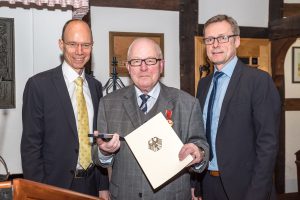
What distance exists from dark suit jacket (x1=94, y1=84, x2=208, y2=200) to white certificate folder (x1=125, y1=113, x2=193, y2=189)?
100 mm

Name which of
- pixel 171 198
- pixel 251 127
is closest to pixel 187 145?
pixel 171 198

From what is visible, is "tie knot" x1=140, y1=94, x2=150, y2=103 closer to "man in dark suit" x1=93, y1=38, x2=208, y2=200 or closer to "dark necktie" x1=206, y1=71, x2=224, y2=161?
"man in dark suit" x1=93, y1=38, x2=208, y2=200

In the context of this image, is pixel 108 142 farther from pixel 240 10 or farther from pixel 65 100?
pixel 240 10

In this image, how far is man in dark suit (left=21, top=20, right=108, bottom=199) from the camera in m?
2.16

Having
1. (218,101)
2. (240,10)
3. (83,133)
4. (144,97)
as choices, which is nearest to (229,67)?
(218,101)

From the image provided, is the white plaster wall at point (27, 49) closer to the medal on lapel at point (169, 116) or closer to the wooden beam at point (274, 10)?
the medal on lapel at point (169, 116)

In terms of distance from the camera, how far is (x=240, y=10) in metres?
5.24

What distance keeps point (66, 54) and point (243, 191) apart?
1.29 m

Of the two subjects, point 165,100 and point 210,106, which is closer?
point 165,100

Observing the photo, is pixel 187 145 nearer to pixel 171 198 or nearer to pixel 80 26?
pixel 171 198

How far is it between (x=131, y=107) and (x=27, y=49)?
153cm

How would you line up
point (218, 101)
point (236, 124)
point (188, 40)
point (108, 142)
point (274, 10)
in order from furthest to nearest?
point (274, 10), point (188, 40), point (218, 101), point (236, 124), point (108, 142)

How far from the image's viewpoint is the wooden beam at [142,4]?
14.8 feet

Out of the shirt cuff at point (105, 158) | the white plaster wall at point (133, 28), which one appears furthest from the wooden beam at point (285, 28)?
the shirt cuff at point (105, 158)
